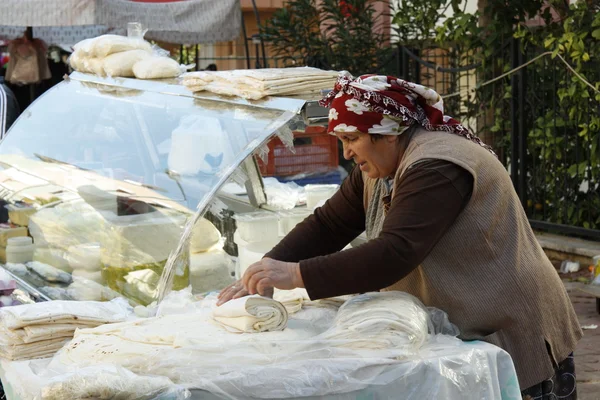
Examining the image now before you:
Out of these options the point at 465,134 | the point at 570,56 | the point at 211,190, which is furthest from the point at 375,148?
the point at 570,56

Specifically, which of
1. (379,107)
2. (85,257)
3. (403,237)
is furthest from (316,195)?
(403,237)

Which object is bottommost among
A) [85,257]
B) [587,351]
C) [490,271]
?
[587,351]

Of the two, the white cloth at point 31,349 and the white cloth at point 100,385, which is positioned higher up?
the white cloth at point 100,385

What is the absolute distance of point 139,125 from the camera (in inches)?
171

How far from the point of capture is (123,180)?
13.9ft

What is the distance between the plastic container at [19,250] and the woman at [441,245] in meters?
2.24

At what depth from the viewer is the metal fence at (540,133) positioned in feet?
24.2

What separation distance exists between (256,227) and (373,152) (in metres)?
1.36

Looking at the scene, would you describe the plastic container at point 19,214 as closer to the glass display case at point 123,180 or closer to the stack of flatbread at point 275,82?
the glass display case at point 123,180

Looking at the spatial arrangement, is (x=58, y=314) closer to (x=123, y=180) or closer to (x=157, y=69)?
(x=123, y=180)

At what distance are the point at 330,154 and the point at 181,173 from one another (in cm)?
241

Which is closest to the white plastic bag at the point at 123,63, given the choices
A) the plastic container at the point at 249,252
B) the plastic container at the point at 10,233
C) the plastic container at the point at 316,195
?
the plastic container at the point at 10,233

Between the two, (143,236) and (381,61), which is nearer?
(143,236)

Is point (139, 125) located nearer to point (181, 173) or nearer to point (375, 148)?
point (181, 173)
